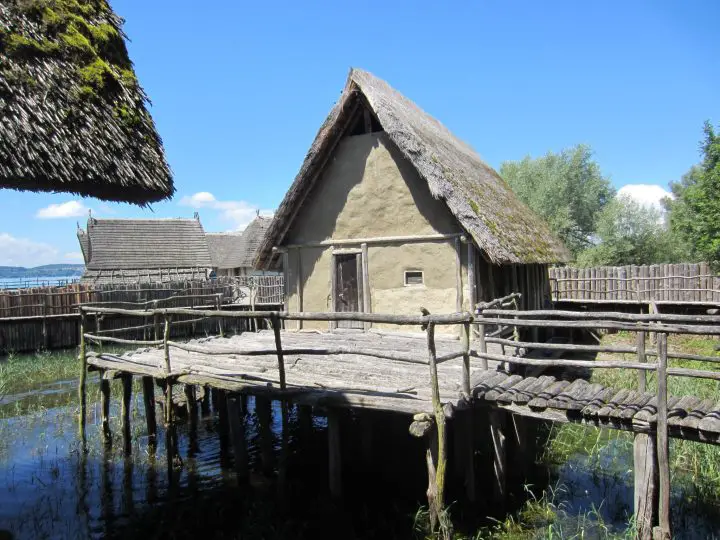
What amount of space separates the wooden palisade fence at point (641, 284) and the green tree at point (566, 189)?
46.7 feet

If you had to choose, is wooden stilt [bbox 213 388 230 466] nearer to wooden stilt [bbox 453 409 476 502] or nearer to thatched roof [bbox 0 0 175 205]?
wooden stilt [bbox 453 409 476 502]

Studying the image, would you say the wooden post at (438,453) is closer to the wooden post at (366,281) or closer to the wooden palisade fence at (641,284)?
the wooden post at (366,281)

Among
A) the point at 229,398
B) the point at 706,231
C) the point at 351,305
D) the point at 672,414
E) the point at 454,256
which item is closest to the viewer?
the point at 672,414

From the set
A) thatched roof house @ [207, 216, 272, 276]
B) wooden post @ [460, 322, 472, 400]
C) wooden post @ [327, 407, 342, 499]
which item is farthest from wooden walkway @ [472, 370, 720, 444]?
thatched roof house @ [207, 216, 272, 276]

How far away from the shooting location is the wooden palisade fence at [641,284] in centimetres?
1925

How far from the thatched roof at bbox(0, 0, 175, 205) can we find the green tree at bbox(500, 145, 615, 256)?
32635 mm

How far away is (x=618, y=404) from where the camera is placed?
572 cm

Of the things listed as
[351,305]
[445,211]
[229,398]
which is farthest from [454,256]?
[229,398]

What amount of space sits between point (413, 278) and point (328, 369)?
152 inches

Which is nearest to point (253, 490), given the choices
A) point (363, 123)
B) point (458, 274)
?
point (458, 274)

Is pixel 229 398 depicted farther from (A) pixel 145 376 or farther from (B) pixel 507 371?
(B) pixel 507 371

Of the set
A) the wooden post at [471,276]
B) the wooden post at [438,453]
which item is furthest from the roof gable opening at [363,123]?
the wooden post at [438,453]

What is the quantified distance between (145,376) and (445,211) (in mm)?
6557

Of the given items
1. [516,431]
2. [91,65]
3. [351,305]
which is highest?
[91,65]
